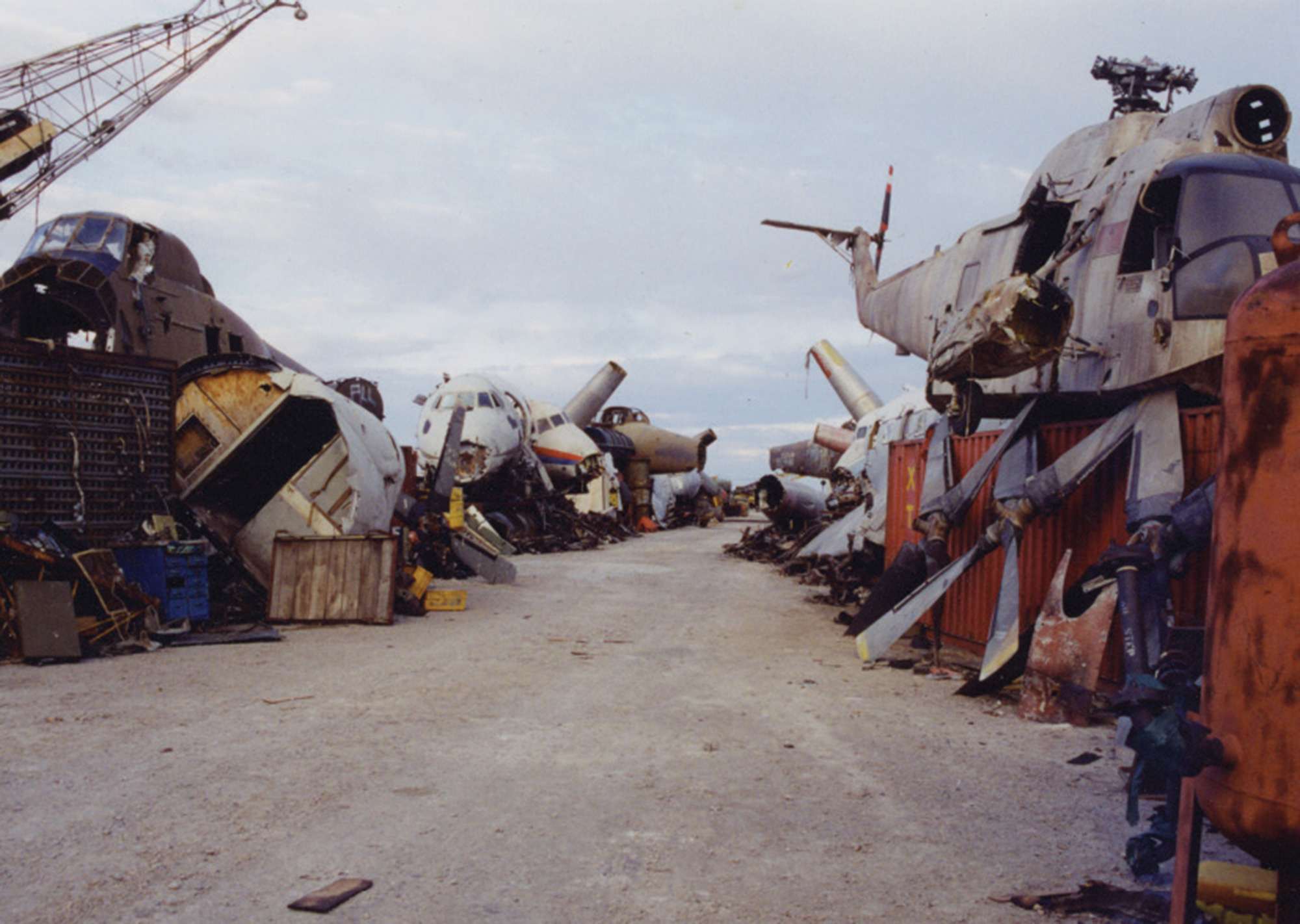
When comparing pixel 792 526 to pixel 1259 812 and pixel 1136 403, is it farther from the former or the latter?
pixel 1259 812

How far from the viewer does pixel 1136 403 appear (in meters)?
6.97

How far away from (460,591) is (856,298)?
10.3 m

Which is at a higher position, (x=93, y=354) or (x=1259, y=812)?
(x=93, y=354)

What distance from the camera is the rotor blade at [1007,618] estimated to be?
269 inches

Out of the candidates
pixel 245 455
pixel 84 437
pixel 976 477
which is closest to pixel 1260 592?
pixel 976 477

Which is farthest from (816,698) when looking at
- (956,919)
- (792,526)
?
(792,526)

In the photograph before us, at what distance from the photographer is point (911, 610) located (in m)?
8.07

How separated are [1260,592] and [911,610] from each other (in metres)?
5.86

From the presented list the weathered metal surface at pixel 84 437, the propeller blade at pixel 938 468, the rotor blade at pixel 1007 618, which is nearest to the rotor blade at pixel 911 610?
the rotor blade at pixel 1007 618

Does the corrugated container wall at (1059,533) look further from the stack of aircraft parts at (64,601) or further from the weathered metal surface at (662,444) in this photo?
the weathered metal surface at (662,444)

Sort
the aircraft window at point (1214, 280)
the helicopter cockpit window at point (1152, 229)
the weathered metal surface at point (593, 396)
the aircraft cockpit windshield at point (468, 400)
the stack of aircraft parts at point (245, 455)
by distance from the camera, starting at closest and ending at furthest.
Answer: the aircraft window at point (1214, 280) → the helicopter cockpit window at point (1152, 229) → the stack of aircraft parts at point (245, 455) → the aircraft cockpit windshield at point (468, 400) → the weathered metal surface at point (593, 396)

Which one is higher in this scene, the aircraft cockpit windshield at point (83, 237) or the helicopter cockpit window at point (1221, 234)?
the aircraft cockpit windshield at point (83, 237)

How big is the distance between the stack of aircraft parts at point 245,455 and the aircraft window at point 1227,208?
9.22 meters

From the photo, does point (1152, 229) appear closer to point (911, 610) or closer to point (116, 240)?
point (911, 610)
